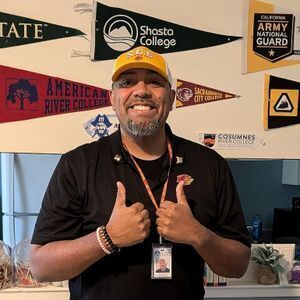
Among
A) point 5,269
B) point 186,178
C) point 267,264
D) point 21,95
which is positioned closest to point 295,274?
point 267,264

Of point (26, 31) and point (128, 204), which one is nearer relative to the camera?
point (128, 204)

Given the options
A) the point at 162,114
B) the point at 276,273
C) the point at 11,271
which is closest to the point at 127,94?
the point at 162,114

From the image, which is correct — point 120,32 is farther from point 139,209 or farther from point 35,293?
point 35,293

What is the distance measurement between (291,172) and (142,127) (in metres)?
2.45

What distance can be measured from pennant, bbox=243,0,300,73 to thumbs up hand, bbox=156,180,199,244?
0.84m

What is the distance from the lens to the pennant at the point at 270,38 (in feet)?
5.61

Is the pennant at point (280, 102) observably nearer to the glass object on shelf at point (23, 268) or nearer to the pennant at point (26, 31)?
the pennant at point (26, 31)

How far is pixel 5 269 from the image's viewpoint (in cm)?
165

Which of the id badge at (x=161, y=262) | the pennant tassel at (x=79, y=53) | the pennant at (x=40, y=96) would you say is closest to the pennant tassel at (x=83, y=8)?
the pennant tassel at (x=79, y=53)

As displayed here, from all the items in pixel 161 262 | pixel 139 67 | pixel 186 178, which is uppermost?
pixel 139 67

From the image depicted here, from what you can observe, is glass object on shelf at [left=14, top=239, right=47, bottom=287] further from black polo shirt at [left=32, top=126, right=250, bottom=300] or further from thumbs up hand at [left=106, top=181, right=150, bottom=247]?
thumbs up hand at [left=106, top=181, right=150, bottom=247]

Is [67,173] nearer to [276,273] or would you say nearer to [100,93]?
[100,93]

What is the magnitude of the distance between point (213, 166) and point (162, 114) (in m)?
0.24

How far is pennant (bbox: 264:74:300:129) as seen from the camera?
1.72 meters
